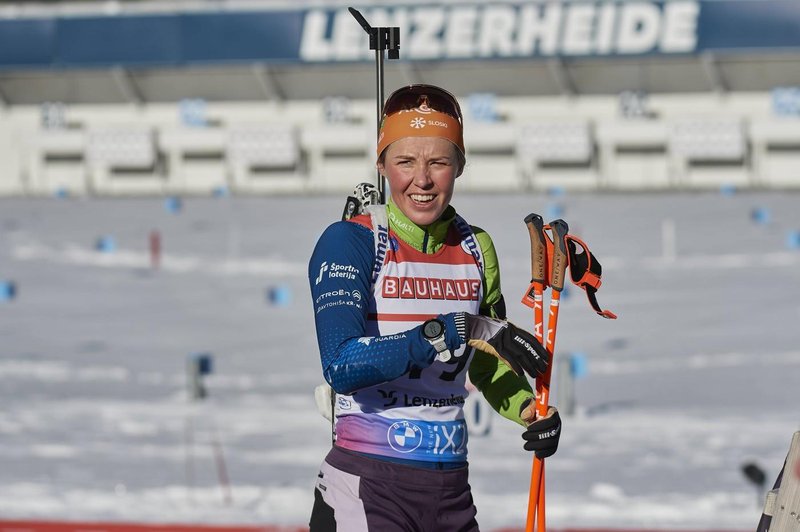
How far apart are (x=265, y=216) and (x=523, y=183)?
6.52m

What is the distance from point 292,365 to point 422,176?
9.75 m

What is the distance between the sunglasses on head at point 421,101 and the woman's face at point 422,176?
0.38 feet

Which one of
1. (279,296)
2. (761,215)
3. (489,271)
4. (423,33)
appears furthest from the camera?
(423,33)

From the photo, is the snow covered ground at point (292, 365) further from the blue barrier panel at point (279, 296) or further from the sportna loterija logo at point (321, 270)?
the sportna loterija logo at point (321, 270)

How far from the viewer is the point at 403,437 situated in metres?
3.40

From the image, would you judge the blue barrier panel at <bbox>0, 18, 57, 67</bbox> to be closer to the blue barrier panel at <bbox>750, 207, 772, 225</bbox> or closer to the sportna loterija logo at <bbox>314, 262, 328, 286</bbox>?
the blue barrier panel at <bbox>750, 207, 772, 225</bbox>

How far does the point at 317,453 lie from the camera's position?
9.46m

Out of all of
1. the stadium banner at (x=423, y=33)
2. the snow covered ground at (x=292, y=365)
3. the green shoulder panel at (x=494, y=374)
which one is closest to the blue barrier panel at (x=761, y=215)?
the snow covered ground at (x=292, y=365)

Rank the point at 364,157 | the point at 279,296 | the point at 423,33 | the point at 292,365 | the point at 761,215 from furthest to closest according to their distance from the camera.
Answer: the point at 364,157 < the point at 423,33 < the point at 761,215 < the point at 279,296 < the point at 292,365

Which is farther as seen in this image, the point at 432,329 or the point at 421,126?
the point at 421,126

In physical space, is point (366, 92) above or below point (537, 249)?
above

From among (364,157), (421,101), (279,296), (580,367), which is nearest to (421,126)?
(421,101)

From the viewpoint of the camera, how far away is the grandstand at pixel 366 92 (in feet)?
83.6

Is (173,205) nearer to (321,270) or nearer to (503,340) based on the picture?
(321,270)
